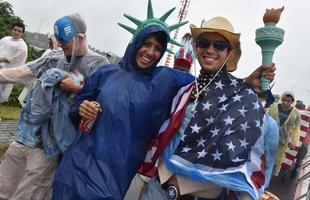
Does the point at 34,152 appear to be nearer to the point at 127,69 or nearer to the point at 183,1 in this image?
the point at 127,69

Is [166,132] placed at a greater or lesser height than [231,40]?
lesser

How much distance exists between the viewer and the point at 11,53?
6.99m

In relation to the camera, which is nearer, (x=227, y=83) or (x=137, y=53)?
(x=227, y=83)

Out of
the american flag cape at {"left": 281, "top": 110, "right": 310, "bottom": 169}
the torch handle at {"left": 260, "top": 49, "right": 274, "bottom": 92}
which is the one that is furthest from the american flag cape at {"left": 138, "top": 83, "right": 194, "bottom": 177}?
the american flag cape at {"left": 281, "top": 110, "right": 310, "bottom": 169}

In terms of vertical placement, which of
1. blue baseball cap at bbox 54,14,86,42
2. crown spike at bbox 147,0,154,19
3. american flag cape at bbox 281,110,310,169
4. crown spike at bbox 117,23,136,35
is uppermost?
crown spike at bbox 147,0,154,19

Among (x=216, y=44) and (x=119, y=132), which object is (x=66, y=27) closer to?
(x=119, y=132)

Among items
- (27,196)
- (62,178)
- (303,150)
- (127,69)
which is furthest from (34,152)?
(303,150)

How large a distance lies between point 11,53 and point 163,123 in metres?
5.28

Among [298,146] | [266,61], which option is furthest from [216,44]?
[298,146]

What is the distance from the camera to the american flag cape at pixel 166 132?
2.42m

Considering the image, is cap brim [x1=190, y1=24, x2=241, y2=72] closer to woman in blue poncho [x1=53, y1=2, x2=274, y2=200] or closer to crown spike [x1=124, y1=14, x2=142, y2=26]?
woman in blue poncho [x1=53, y1=2, x2=274, y2=200]

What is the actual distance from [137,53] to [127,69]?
0.13m

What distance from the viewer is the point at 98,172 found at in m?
2.36

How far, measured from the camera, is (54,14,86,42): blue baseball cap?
296cm
